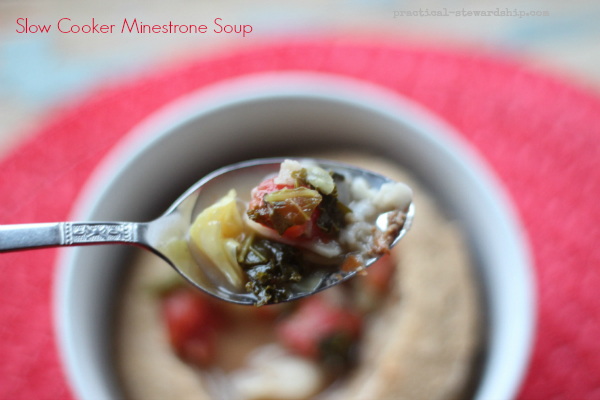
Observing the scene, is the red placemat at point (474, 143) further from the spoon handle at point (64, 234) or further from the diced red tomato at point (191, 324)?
the spoon handle at point (64, 234)

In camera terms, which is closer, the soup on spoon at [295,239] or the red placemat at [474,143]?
the soup on spoon at [295,239]

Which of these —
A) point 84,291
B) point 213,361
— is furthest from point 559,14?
point 84,291

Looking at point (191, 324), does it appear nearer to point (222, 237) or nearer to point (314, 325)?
point (314, 325)

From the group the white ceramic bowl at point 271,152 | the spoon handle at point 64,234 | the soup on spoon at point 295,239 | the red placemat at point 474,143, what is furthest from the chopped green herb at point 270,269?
the red placemat at point 474,143

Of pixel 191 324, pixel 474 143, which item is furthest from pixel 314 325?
pixel 474 143

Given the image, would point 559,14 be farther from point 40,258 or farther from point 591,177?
point 40,258
